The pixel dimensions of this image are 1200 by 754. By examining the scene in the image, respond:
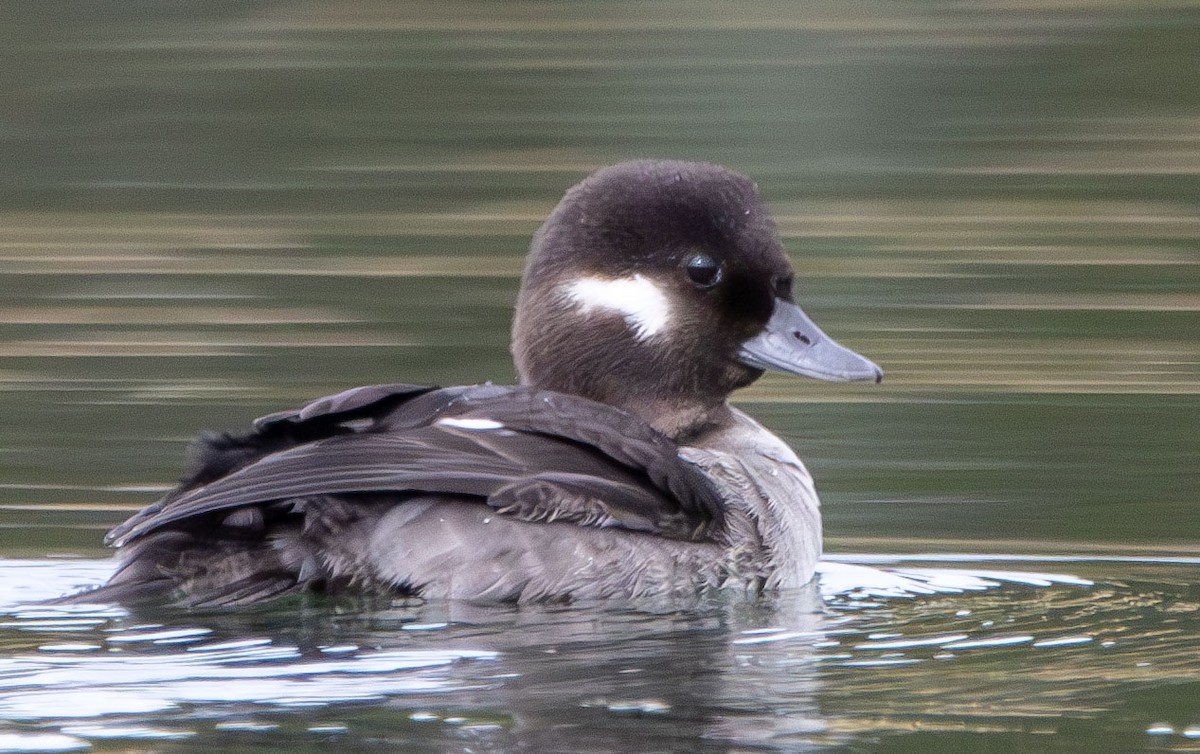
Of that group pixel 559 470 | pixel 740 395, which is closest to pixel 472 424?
pixel 559 470

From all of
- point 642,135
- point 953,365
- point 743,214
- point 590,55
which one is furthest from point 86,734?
point 590,55

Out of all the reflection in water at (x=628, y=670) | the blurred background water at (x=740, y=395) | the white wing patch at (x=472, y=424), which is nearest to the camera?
the reflection in water at (x=628, y=670)

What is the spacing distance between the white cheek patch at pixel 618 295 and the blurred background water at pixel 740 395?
91cm

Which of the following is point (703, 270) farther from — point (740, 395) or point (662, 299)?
point (740, 395)

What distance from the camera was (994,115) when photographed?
46.0 ft

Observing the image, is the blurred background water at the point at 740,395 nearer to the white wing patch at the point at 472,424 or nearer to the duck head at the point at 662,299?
the white wing patch at the point at 472,424

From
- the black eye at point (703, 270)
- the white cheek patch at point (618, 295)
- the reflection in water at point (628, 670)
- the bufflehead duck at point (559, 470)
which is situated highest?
the black eye at point (703, 270)

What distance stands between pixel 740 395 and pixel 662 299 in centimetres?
242

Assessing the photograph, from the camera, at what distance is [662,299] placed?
21.4 feet

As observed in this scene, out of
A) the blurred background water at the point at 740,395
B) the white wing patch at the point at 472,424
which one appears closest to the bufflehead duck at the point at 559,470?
the white wing patch at the point at 472,424

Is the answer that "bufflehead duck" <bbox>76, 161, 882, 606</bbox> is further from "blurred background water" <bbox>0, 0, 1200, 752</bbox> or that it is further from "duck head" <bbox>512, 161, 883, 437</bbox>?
"blurred background water" <bbox>0, 0, 1200, 752</bbox>

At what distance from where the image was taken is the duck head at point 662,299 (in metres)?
6.47

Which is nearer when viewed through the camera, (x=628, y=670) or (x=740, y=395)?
(x=628, y=670)

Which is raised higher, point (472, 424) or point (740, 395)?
point (472, 424)
